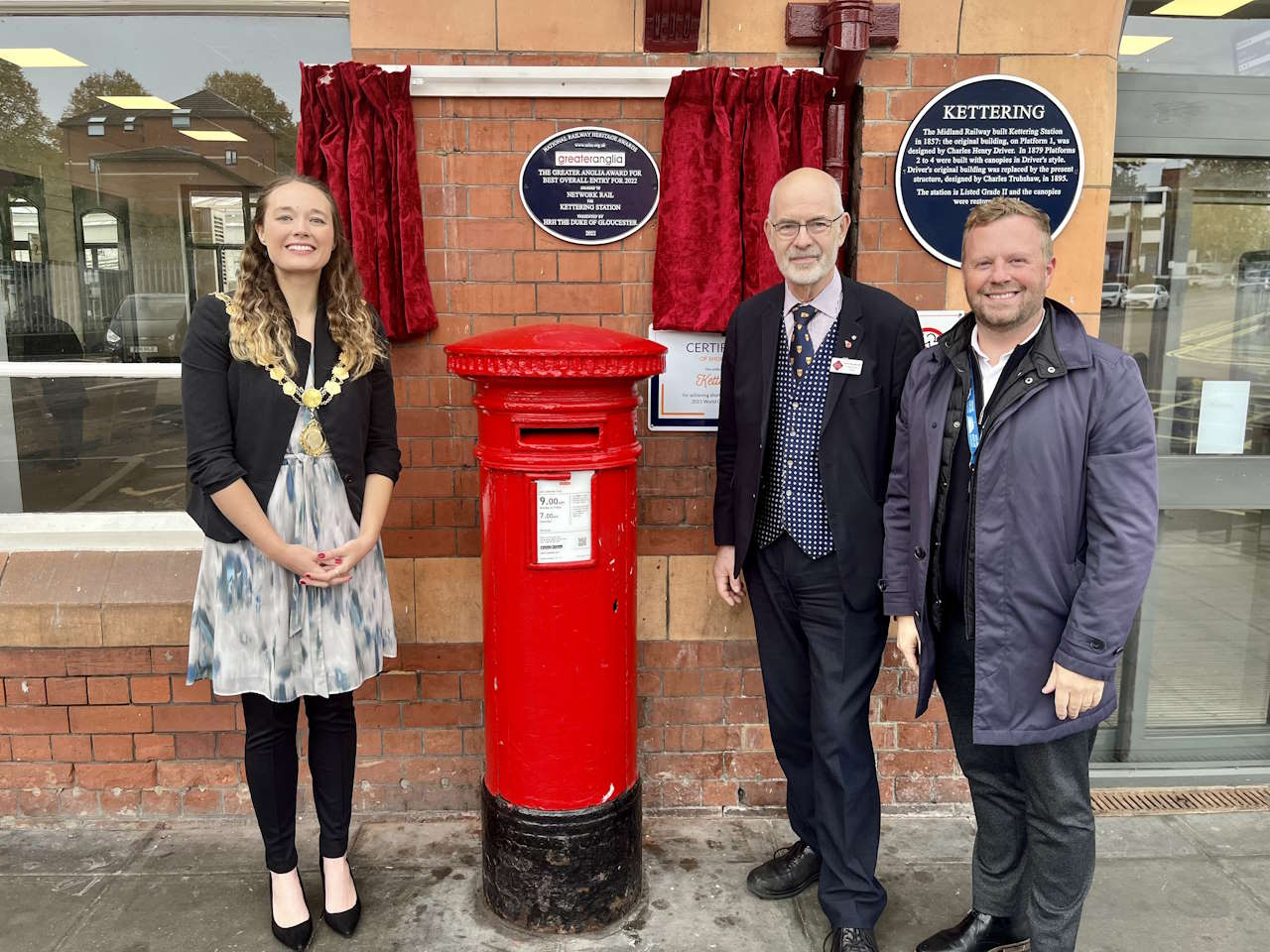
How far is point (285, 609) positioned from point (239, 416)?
1.91 ft

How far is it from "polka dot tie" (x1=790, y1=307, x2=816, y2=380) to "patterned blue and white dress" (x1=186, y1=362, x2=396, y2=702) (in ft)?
4.66

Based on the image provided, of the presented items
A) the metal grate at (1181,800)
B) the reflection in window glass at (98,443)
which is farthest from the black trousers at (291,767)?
the metal grate at (1181,800)

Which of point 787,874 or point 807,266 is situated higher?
point 807,266

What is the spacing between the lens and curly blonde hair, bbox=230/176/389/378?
2525mm

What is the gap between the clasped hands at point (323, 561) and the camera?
2561 mm

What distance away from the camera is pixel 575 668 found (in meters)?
2.71

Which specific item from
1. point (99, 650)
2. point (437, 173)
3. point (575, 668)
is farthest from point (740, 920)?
point (437, 173)

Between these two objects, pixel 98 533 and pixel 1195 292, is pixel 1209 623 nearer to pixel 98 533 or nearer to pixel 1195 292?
pixel 1195 292

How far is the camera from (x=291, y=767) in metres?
2.84

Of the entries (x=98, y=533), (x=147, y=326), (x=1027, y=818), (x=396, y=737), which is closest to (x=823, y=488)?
(x=1027, y=818)

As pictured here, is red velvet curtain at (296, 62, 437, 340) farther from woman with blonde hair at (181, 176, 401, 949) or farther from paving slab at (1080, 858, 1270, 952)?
paving slab at (1080, 858, 1270, 952)

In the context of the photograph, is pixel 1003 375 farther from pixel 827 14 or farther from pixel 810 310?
pixel 827 14

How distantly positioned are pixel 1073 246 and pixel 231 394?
2998 millimetres

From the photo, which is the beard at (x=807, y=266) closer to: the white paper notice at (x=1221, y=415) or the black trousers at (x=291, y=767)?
the black trousers at (x=291, y=767)
